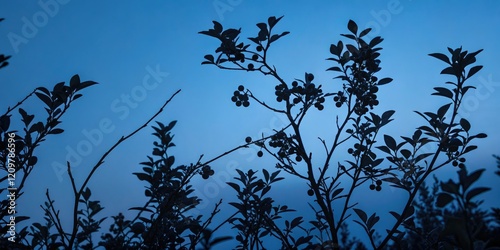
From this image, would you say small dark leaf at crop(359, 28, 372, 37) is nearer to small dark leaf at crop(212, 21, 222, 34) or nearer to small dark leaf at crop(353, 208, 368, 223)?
small dark leaf at crop(212, 21, 222, 34)

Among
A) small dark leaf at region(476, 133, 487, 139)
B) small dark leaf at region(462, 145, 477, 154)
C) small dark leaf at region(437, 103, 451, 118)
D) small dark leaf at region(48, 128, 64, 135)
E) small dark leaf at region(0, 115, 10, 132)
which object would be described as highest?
small dark leaf at region(437, 103, 451, 118)

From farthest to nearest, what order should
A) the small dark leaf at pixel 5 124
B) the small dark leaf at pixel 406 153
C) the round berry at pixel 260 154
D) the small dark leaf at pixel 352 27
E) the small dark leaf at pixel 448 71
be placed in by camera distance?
the round berry at pixel 260 154, the small dark leaf at pixel 352 27, the small dark leaf at pixel 406 153, the small dark leaf at pixel 448 71, the small dark leaf at pixel 5 124

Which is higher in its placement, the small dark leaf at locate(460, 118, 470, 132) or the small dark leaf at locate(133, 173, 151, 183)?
the small dark leaf at locate(460, 118, 470, 132)

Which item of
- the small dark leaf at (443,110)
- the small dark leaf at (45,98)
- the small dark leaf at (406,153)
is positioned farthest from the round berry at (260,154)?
the small dark leaf at (45,98)

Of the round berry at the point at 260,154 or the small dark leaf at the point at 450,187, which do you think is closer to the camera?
the small dark leaf at the point at 450,187

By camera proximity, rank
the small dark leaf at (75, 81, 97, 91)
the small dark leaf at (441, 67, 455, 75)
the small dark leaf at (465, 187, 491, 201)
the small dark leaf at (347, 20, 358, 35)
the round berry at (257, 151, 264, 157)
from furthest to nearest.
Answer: the round berry at (257, 151, 264, 157) < the small dark leaf at (347, 20, 358, 35) < the small dark leaf at (441, 67, 455, 75) < the small dark leaf at (75, 81, 97, 91) < the small dark leaf at (465, 187, 491, 201)

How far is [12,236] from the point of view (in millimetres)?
2264

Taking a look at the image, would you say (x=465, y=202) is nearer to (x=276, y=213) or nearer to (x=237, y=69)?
(x=276, y=213)

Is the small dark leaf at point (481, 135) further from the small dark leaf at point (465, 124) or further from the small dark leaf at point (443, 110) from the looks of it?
the small dark leaf at point (443, 110)

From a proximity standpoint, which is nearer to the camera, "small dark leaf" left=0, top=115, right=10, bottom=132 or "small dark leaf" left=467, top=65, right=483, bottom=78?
"small dark leaf" left=0, top=115, right=10, bottom=132

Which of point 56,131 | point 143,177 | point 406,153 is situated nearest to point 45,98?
point 56,131

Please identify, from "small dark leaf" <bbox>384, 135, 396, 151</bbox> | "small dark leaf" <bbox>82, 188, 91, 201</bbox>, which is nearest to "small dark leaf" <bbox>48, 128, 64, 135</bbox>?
"small dark leaf" <bbox>82, 188, 91, 201</bbox>

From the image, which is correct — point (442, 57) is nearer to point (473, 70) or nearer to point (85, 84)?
point (473, 70)

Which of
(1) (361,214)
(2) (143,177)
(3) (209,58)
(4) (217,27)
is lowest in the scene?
(1) (361,214)
